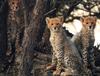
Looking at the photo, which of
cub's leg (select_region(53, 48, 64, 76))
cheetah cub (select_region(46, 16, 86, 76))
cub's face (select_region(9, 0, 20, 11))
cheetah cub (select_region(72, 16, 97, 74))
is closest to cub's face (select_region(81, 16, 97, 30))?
cheetah cub (select_region(72, 16, 97, 74))

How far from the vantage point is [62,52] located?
8734mm

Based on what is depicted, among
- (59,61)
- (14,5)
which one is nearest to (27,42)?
(59,61)

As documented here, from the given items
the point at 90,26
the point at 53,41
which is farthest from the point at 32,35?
the point at 90,26

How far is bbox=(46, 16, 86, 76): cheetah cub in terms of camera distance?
864 cm

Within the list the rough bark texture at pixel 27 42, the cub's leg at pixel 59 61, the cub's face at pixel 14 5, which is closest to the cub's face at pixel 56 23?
the rough bark texture at pixel 27 42

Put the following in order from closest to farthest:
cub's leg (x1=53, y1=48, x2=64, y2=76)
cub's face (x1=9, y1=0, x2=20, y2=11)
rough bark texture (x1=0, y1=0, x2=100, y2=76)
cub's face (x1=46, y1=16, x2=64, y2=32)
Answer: cub's face (x1=46, y1=16, x2=64, y2=32) < rough bark texture (x1=0, y1=0, x2=100, y2=76) < cub's leg (x1=53, y1=48, x2=64, y2=76) < cub's face (x1=9, y1=0, x2=20, y2=11)

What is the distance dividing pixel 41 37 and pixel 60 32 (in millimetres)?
2095

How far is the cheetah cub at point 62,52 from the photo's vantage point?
28.3ft

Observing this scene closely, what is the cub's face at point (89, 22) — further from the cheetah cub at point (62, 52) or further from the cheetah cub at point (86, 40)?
the cheetah cub at point (62, 52)

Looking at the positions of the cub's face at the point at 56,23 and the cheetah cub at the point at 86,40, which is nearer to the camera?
the cub's face at the point at 56,23

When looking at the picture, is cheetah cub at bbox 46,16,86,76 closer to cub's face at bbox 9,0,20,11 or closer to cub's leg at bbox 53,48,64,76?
cub's leg at bbox 53,48,64,76

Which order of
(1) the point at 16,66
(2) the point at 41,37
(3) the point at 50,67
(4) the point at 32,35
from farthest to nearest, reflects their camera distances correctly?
1. (2) the point at 41,37
2. (1) the point at 16,66
3. (3) the point at 50,67
4. (4) the point at 32,35

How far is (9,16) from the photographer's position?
416 inches

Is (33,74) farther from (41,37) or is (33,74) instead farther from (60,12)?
(60,12)
